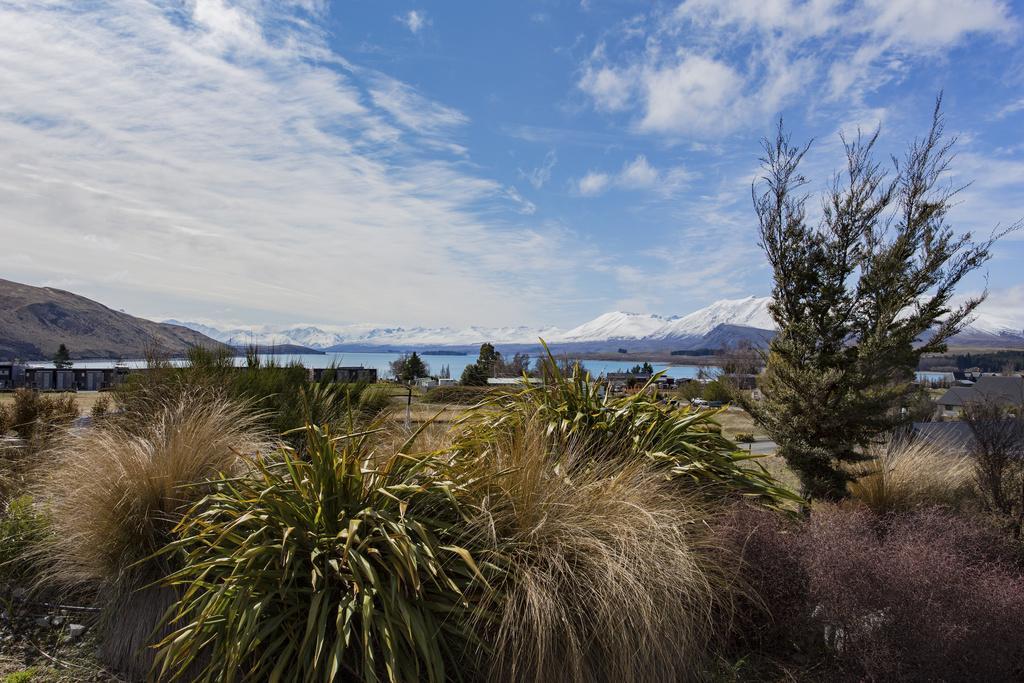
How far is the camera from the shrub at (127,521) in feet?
13.5

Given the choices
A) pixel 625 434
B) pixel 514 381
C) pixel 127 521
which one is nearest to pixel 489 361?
pixel 514 381

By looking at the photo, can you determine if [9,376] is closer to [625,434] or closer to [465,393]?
[465,393]

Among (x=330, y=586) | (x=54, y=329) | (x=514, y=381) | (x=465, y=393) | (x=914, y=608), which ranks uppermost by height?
(x=54, y=329)

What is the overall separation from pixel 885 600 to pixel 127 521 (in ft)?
15.5

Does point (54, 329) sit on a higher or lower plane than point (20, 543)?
higher

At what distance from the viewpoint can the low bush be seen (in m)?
3.31

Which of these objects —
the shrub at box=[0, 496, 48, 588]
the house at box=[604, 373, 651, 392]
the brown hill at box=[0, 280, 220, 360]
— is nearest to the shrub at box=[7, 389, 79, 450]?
the shrub at box=[0, 496, 48, 588]

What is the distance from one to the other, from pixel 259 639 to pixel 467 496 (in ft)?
4.44

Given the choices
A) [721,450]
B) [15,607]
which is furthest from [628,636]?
[15,607]

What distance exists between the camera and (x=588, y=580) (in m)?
3.35

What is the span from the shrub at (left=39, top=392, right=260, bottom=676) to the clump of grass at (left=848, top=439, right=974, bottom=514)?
6.54 metres

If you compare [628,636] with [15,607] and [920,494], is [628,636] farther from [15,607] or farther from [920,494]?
[920,494]

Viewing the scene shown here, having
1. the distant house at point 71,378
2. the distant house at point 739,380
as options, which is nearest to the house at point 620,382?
the distant house at point 739,380

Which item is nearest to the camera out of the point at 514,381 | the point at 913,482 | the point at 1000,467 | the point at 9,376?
the point at 1000,467
